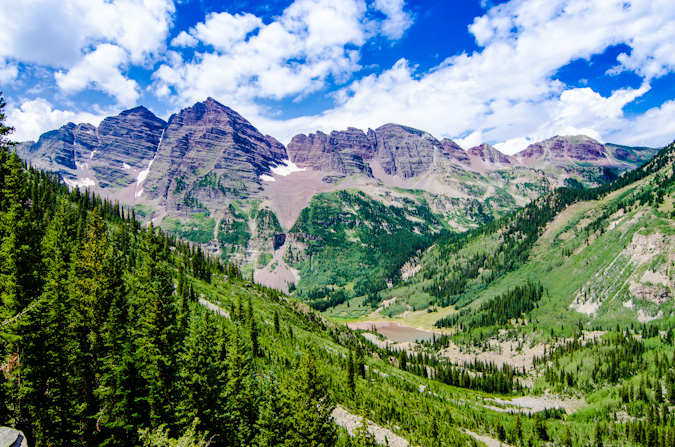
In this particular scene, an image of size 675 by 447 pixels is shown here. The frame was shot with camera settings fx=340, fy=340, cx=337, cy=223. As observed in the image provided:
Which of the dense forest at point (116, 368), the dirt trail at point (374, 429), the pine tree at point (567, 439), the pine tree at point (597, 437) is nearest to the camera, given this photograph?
the dense forest at point (116, 368)

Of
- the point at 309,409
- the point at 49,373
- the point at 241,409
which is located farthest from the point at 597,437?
the point at 49,373

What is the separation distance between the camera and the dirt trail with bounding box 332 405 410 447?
52356 mm

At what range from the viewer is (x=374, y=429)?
182 ft

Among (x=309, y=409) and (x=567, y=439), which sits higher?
(x=309, y=409)

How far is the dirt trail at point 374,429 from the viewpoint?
52356mm

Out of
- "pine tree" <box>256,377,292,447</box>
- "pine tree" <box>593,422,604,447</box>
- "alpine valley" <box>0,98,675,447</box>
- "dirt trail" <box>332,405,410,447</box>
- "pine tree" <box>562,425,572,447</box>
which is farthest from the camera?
"pine tree" <box>593,422,604,447</box>

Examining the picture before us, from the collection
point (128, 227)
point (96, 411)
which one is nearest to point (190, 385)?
point (96, 411)

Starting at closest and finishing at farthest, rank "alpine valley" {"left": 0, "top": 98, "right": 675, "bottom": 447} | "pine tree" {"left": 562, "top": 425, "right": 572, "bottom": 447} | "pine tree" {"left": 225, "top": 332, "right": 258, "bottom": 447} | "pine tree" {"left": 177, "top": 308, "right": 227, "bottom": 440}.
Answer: "alpine valley" {"left": 0, "top": 98, "right": 675, "bottom": 447} → "pine tree" {"left": 177, "top": 308, "right": 227, "bottom": 440} → "pine tree" {"left": 225, "top": 332, "right": 258, "bottom": 447} → "pine tree" {"left": 562, "top": 425, "right": 572, "bottom": 447}

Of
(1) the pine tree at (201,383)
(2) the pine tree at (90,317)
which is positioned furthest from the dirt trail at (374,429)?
(2) the pine tree at (90,317)

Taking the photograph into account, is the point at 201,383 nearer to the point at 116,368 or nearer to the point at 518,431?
the point at 116,368

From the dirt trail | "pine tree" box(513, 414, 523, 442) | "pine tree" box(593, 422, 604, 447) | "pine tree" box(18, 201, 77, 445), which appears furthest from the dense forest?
"pine tree" box(593, 422, 604, 447)

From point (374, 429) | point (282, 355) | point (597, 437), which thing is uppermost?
point (282, 355)

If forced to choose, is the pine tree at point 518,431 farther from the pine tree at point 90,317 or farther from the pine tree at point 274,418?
the pine tree at point 90,317

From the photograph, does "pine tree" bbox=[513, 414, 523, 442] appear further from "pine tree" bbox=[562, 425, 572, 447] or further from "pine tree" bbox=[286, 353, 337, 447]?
"pine tree" bbox=[286, 353, 337, 447]
